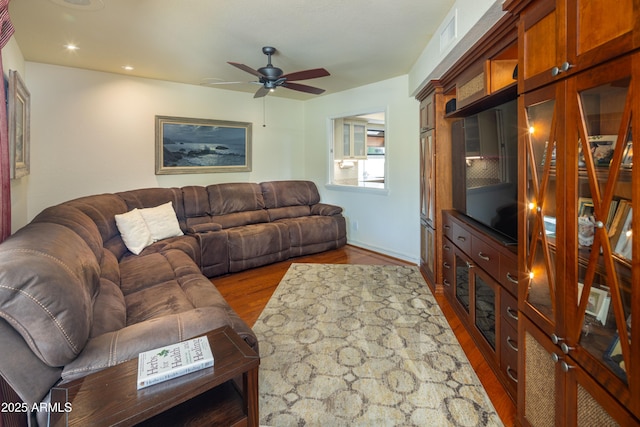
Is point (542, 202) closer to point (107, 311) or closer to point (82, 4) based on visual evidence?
point (107, 311)

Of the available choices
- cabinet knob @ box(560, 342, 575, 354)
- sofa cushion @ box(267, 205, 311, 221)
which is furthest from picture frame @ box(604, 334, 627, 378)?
sofa cushion @ box(267, 205, 311, 221)

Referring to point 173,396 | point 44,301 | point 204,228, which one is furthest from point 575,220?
point 204,228

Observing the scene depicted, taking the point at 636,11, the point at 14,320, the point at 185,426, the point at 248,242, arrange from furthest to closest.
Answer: the point at 248,242, the point at 185,426, the point at 14,320, the point at 636,11

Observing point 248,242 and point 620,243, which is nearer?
point 620,243

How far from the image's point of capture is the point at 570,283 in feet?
3.85

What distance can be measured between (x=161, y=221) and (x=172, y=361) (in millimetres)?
2937

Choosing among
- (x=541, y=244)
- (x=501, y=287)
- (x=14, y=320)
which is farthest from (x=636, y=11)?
Result: (x=14, y=320)

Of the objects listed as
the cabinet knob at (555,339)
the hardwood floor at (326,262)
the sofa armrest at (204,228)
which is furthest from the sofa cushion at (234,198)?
the cabinet knob at (555,339)

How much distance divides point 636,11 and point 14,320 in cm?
208

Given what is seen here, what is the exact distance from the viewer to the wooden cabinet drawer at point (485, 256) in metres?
2.01

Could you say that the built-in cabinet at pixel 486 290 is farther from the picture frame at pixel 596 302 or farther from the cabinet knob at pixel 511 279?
the picture frame at pixel 596 302

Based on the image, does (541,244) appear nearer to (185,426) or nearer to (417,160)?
(185,426)

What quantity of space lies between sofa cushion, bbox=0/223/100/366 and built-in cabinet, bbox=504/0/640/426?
1798mm

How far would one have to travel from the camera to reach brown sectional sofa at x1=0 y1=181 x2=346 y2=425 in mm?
1094
